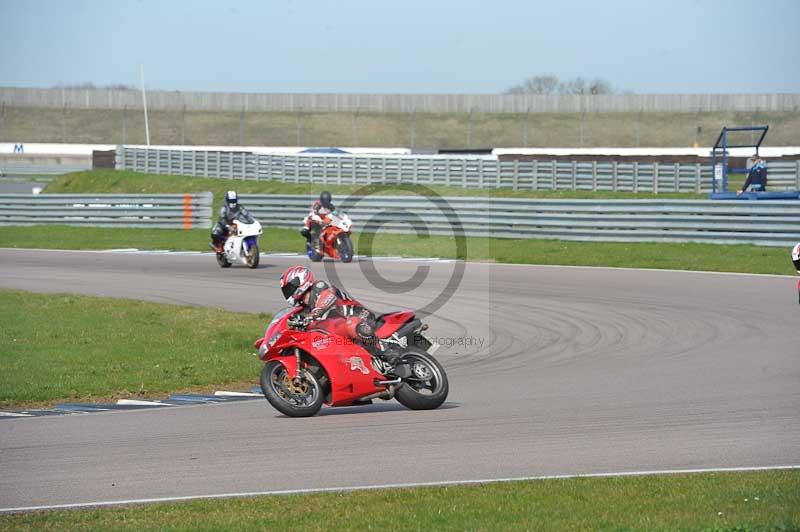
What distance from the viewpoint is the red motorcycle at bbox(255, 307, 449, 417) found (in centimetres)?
1000

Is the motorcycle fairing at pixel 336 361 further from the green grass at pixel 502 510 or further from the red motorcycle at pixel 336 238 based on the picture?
the red motorcycle at pixel 336 238

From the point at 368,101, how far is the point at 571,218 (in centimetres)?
4384

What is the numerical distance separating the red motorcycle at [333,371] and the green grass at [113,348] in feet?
7.34

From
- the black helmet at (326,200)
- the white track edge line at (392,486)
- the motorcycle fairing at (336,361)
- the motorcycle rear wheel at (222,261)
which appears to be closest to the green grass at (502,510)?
the white track edge line at (392,486)

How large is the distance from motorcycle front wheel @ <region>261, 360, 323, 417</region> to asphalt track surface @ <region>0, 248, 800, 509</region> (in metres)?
0.17

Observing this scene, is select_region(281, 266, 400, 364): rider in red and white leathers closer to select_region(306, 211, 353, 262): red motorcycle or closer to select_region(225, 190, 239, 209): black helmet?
select_region(225, 190, 239, 209): black helmet

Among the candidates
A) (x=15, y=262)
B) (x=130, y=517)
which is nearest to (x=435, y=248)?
(x=15, y=262)

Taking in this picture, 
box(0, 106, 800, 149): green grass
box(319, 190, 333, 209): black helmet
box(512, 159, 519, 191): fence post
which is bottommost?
box(319, 190, 333, 209): black helmet

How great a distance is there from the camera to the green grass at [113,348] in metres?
11.9

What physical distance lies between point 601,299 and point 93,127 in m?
52.7

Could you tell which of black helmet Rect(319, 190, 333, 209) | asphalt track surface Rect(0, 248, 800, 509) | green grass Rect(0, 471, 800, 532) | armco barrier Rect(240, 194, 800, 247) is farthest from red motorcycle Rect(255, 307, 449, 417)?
armco barrier Rect(240, 194, 800, 247)

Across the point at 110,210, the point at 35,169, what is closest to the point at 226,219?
the point at 110,210

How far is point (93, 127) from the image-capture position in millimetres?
66000

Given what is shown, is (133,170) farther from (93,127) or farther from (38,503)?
(38,503)
